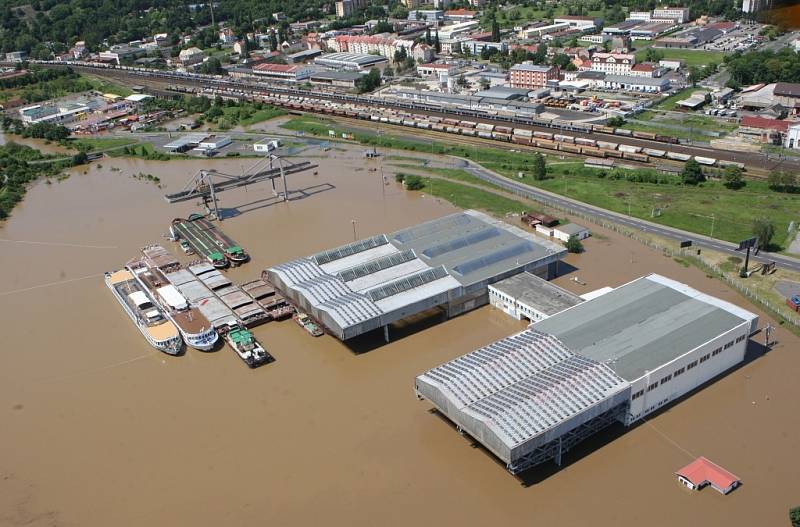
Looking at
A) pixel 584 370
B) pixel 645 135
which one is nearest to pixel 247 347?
pixel 584 370

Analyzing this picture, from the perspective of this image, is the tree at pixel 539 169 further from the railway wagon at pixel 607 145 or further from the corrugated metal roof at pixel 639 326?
the corrugated metal roof at pixel 639 326

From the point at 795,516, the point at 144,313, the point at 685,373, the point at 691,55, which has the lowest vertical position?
the point at 795,516

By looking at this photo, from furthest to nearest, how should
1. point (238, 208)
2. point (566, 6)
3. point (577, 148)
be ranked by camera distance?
point (566, 6), point (577, 148), point (238, 208)

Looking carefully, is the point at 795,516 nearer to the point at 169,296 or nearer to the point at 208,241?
the point at 169,296

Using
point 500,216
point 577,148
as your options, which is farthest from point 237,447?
point 577,148

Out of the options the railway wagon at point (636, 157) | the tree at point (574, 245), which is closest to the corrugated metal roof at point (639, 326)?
the tree at point (574, 245)

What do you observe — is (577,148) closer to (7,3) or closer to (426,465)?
(426,465)

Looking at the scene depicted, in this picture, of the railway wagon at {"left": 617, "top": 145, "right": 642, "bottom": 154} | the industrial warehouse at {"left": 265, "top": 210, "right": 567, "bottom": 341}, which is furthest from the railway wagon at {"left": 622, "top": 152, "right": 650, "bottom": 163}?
the industrial warehouse at {"left": 265, "top": 210, "right": 567, "bottom": 341}
